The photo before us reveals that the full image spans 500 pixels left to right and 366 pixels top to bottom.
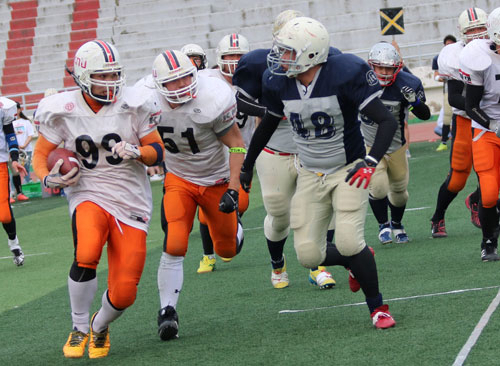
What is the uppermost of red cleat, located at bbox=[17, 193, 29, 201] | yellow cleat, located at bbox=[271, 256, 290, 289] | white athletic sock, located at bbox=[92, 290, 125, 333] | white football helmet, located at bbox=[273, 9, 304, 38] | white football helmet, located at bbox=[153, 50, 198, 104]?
white football helmet, located at bbox=[273, 9, 304, 38]

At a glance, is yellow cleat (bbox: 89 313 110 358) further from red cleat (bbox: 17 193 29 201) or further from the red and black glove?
red cleat (bbox: 17 193 29 201)

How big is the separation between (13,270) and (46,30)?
54.7ft

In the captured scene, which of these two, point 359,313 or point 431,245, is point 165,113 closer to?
point 359,313

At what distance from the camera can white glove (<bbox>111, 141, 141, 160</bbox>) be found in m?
4.79

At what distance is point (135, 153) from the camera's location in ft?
15.8

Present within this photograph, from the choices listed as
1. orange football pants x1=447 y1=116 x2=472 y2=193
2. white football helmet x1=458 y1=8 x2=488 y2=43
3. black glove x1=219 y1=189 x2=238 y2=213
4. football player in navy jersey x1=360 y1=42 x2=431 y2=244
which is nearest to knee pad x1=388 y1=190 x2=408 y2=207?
football player in navy jersey x1=360 y1=42 x2=431 y2=244

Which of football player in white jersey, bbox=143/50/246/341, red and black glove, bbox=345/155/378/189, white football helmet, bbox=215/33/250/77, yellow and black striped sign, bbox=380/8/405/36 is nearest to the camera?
red and black glove, bbox=345/155/378/189

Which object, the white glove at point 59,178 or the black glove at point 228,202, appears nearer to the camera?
the white glove at point 59,178

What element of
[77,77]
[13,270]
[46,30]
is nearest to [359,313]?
[77,77]

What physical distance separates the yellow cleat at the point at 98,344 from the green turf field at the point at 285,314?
59 millimetres

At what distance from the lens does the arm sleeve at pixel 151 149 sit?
4883mm

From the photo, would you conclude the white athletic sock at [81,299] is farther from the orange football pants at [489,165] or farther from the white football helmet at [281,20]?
the orange football pants at [489,165]

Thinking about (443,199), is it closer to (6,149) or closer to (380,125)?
(380,125)

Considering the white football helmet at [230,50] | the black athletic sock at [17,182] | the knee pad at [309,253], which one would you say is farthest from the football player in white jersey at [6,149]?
→ the black athletic sock at [17,182]
